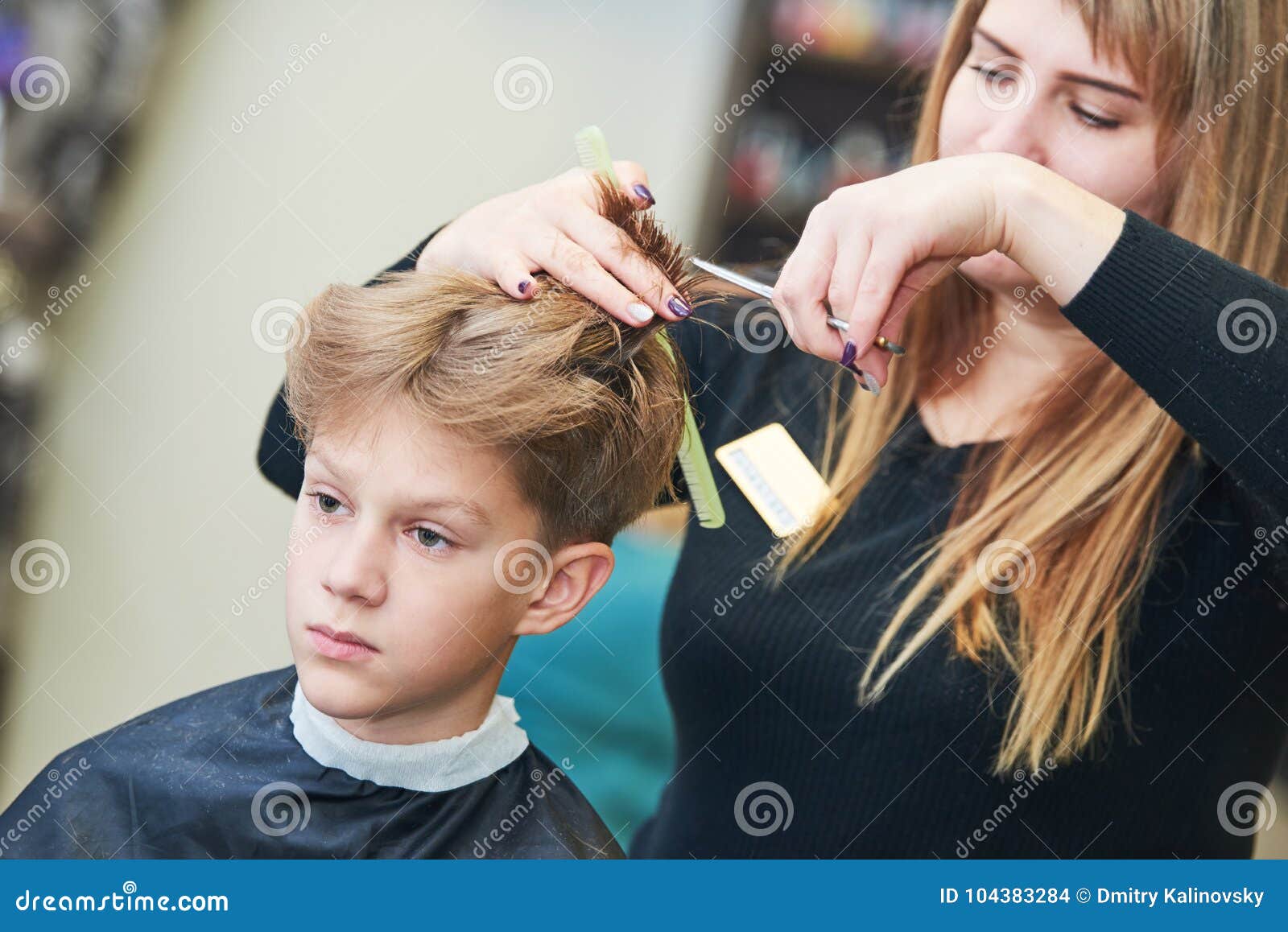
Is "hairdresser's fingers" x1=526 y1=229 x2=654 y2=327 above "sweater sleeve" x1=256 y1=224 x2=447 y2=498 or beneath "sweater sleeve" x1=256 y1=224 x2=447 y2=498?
above

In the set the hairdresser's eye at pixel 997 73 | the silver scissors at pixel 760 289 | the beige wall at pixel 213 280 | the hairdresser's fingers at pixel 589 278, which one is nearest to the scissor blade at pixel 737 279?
the silver scissors at pixel 760 289

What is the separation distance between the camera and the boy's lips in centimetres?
101

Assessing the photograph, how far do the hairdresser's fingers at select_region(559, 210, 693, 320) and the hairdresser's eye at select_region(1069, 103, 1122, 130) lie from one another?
0.48m

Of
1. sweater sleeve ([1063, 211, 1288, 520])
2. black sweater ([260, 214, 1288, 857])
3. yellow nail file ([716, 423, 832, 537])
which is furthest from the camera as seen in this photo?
yellow nail file ([716, 423, 832, 537])

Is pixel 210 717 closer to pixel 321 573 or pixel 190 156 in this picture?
pixel 321 573

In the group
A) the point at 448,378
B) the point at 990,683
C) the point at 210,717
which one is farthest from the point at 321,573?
the point at 990,683

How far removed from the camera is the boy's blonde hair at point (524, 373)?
1030 millimetres

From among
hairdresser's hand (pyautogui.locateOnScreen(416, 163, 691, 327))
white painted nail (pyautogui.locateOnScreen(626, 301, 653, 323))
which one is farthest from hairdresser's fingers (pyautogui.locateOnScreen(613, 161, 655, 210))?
white painted nail (pyautogui.locateOnScreen(626, 301, 653, 323))

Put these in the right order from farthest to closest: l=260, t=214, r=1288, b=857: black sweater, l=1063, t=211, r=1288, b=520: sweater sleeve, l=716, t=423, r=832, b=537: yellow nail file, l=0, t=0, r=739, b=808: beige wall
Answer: l=0, t=0, r=739, b=808: beige wall → l=716, t=423, r=832, b=537: yellow nail file → l=260, t=214, r=1288, b=857: black sweater → l=1063, t=211, r=1288, b=520: sweater sleeve

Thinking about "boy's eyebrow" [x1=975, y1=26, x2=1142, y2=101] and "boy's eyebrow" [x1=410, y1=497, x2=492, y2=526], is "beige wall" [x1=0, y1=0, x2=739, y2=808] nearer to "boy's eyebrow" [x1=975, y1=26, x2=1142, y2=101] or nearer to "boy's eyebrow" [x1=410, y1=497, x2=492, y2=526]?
"boy's eyebrow" [x1=410, y1=497, x2=492, y2=526]

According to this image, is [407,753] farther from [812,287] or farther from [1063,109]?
[1063,109]

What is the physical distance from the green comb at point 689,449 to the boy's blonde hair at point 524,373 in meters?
0.02

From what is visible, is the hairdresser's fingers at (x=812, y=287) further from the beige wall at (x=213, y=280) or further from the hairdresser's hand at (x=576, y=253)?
the beige wall at (x=213, y=280)

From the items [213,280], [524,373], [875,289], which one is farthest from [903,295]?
[213,280]
